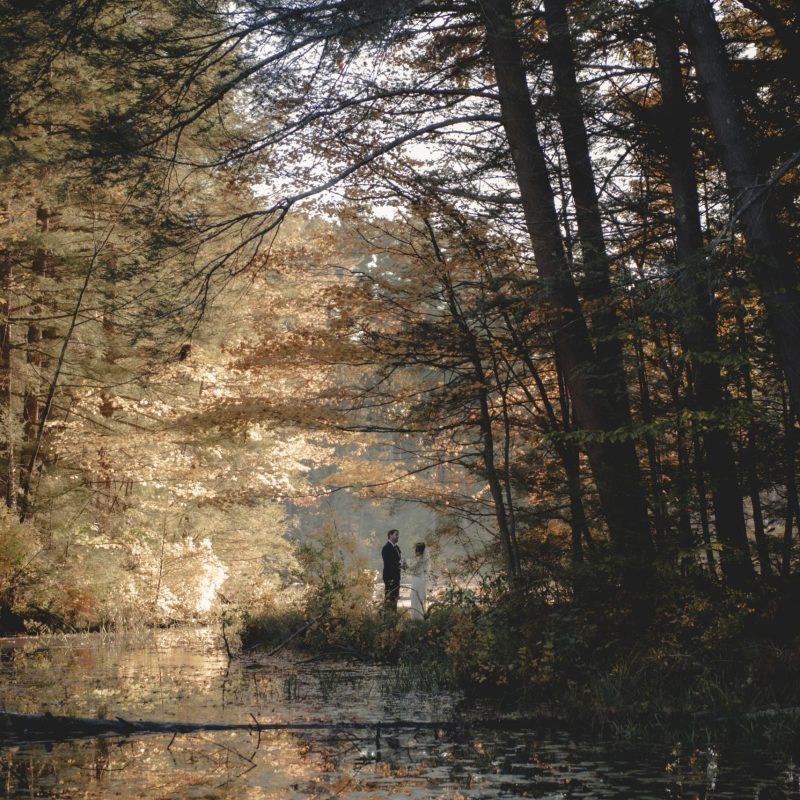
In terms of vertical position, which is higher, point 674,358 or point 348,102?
point 348,102

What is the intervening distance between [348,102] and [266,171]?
1467 millimetres

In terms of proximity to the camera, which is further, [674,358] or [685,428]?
[674,358]

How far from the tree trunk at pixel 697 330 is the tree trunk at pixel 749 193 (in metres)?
0.45

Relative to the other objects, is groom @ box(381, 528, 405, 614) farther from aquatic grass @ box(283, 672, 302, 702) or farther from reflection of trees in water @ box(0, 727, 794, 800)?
reflection of trees in water @ box(0, 727, 794, 800)

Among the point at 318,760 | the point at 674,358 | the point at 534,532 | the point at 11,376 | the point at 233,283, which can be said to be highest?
the point at 233,283

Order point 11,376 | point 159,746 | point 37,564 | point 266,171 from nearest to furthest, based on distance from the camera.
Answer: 1. point 159,746
2. point 266,171
3. point 37,564
4. point 11,376

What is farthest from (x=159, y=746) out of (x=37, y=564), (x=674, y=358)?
(x=37, y=564)

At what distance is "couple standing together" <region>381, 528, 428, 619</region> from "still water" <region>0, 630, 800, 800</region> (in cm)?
400

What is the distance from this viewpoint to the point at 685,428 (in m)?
8.31

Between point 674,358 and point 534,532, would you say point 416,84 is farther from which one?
point 534,532

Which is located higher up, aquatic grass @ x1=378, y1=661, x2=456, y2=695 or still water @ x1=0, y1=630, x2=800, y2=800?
aquatic grass @ x1=378, y1=661, x2=456, y2=695

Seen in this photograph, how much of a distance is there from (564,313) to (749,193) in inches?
106

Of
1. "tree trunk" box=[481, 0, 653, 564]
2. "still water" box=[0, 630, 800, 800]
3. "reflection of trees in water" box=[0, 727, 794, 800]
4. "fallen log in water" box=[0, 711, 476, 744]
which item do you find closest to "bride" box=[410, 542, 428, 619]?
"still water" box=[0, 630, 800, 800]

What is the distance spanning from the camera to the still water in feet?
17.5
